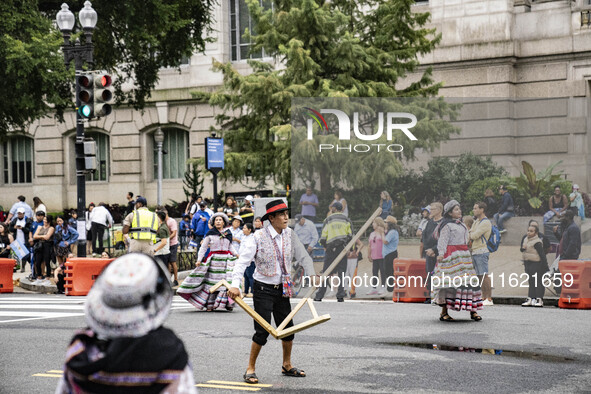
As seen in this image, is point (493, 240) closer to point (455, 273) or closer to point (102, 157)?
point (455, 273)

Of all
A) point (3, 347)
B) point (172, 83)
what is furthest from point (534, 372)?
point (172, 83)

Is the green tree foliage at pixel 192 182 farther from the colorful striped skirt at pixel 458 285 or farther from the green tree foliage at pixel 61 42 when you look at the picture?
the colorful striped skirt at pixel 458 285

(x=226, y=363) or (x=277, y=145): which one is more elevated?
(x=277, y=145)

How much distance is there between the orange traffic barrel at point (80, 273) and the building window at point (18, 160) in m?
22.4

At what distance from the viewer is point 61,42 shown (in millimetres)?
21047

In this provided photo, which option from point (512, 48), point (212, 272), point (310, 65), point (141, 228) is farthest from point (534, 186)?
point (512, 48)

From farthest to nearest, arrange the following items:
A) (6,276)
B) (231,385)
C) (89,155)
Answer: (6,276) → (89,155) → (231,385)

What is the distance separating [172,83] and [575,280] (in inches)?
917

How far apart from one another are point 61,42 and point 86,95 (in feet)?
16.0

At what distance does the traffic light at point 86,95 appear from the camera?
55.0ft

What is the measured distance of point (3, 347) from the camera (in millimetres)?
10742

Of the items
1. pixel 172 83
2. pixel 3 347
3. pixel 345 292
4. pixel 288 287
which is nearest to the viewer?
pixel 288 287

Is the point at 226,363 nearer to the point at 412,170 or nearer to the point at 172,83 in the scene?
the point at 412,170

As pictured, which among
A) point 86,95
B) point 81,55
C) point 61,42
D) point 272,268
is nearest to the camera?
point 272,268
